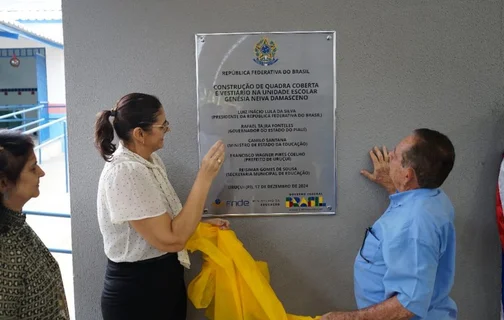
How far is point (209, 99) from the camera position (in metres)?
2.22

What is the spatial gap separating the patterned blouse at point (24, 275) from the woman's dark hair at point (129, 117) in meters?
0.47

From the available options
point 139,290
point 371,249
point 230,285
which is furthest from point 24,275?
point 371,249

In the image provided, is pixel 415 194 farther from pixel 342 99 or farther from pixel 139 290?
pixel 139 290

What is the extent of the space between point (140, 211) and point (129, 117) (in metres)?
0.36

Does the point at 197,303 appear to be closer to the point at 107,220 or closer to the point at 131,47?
the point at 107,220

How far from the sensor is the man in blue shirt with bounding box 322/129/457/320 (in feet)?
4.85

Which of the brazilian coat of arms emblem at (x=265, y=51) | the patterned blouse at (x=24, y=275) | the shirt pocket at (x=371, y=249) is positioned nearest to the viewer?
the patterned blouse at (x=24, y=275)

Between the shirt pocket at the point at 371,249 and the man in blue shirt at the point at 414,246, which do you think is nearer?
the man in blue shirt at the point at 414,246

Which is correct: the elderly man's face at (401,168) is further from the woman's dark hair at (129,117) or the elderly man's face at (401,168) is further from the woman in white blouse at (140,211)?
the woman's dark hair at (129,117)

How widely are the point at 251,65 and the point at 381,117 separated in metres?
0.65

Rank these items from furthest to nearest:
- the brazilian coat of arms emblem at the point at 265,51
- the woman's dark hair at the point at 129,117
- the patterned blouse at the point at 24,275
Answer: the brazilian coat of arms emblem at the point at 265,51, the woman's dark hair at the point at 129,117, the patterned blouse at the point at 24,275

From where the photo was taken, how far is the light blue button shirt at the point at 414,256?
58.1 inches

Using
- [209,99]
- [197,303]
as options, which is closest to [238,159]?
[209,99]

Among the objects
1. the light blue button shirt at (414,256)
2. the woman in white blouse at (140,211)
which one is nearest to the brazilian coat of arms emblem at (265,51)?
the woman in white blouse at (140,211)
